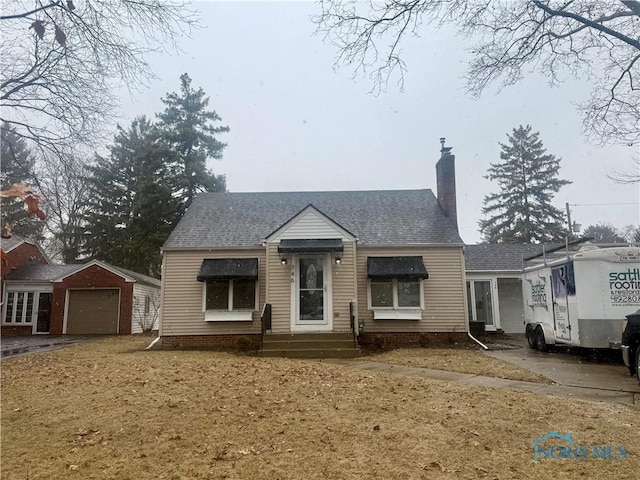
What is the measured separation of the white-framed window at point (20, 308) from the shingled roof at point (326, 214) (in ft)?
39.1

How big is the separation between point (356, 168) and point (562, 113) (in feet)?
69.7

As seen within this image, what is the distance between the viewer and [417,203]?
55.3 feet

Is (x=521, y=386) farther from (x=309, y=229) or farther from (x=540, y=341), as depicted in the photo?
(x=309, y=229)

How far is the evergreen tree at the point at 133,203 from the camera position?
101ft

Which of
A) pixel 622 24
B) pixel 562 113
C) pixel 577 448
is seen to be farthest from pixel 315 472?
pixel 562 113

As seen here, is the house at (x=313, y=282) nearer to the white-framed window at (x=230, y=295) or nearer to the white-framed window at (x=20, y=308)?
the white-framed window at (x=230, y=295)

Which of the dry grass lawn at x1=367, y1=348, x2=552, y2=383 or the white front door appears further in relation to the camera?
the white front door

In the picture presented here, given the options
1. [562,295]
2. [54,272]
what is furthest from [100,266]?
[562,295]

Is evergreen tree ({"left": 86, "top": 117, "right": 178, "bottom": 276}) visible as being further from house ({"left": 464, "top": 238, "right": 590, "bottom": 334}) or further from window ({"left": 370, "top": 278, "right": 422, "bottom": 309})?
house ({"left": 464, "top": 238, "right": 590, "bottom": 334})

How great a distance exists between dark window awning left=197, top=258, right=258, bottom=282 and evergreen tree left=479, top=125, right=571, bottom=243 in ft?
109

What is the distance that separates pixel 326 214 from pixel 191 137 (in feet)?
74.1

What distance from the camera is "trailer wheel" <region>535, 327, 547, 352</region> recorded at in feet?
39.7

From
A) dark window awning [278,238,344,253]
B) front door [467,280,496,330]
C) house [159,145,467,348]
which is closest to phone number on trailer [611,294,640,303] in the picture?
house [159,145,467,348]

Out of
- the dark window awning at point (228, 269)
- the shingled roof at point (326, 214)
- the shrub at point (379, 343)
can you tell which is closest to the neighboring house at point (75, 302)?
the shingled roof at point (326, 214)
